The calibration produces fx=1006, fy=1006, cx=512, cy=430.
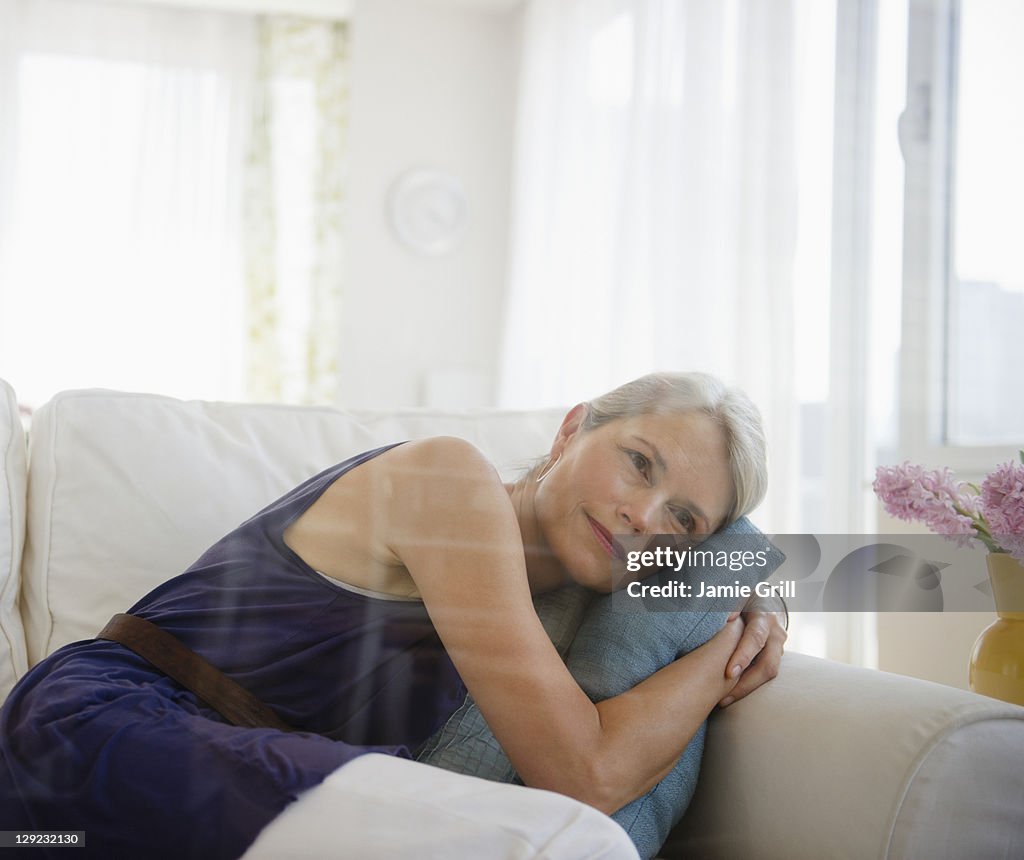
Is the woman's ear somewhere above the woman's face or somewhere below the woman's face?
above

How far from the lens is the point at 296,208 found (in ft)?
11.5

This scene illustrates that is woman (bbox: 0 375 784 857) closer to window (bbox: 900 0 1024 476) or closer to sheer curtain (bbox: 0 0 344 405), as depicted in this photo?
window (bbox: 900 0 1024 476)

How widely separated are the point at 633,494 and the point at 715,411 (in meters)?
0.11

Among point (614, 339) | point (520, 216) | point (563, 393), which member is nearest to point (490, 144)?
point (520, 216)

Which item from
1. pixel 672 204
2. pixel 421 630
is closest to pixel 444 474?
pixel 421 630

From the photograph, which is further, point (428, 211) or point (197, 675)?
point (428, 211)

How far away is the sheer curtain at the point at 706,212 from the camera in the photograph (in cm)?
151

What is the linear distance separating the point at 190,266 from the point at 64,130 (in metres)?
0.58

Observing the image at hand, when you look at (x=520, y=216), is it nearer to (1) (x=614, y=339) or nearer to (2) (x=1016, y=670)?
(1) (x=614, y=339)

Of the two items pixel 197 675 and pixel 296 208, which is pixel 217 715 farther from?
pixel 296 208

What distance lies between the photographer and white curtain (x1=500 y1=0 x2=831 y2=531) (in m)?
1.59

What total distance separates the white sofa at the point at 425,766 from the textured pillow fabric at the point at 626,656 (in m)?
0.06

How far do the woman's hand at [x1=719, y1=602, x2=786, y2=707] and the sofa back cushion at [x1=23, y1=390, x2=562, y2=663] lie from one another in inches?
10.3

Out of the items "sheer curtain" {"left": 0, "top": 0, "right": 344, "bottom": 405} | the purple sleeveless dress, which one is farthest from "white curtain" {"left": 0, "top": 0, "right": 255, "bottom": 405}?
the purple sleeveless dress
